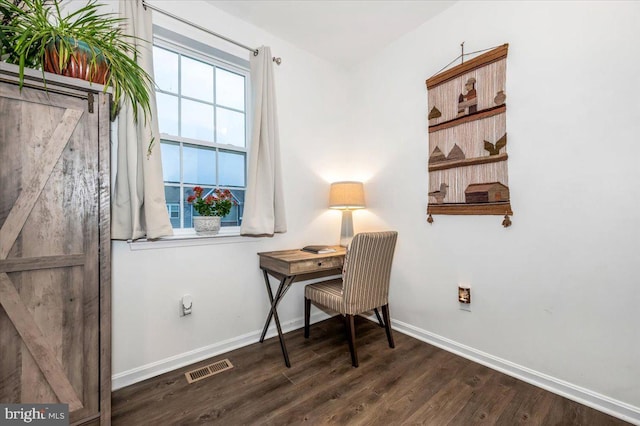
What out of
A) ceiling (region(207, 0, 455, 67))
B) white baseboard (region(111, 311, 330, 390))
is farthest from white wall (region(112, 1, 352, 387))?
ceiling (region(207, 0, 455, 67))

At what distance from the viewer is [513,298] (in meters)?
1.88

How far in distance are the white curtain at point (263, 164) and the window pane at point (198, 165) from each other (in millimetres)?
340

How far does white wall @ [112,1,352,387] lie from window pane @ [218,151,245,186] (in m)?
0.39

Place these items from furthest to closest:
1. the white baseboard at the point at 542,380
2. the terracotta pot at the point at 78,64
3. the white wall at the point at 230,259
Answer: the white wall at the point at 230,259, the white baseboard at the point at 542,380, the terracotta pot at the point at 78,64

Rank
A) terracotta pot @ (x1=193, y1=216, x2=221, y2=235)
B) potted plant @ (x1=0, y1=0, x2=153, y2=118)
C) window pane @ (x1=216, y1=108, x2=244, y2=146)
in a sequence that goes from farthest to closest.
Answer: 1. window pane @ (x1=216, y1=108, x2=244, y2=146)
2. terracotta pot @ (x1=193, y1=216, x2=221, y2=235)
3. potted plant @ (x1=0, y1=0, x2=153, y2=118)

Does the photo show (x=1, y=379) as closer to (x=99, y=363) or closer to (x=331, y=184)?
(x=99, y=363)

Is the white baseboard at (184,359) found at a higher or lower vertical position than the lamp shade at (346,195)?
lower

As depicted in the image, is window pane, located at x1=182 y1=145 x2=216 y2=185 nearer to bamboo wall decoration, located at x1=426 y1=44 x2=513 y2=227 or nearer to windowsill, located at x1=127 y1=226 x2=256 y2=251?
windowsill, located at x1=127 y1=226 x2=256 y2=251

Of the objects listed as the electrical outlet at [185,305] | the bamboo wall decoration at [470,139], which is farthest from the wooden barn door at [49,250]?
the bamboo wall decoration at [470,139]

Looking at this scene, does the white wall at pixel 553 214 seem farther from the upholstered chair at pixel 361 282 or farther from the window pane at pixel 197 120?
the window pane at pixel 197 120

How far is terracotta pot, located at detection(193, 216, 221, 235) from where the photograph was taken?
2.07 metres

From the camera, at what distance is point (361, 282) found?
6.58 feet

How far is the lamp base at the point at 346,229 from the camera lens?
2729mm

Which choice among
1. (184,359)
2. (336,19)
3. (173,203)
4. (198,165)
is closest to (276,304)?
(184,359)
